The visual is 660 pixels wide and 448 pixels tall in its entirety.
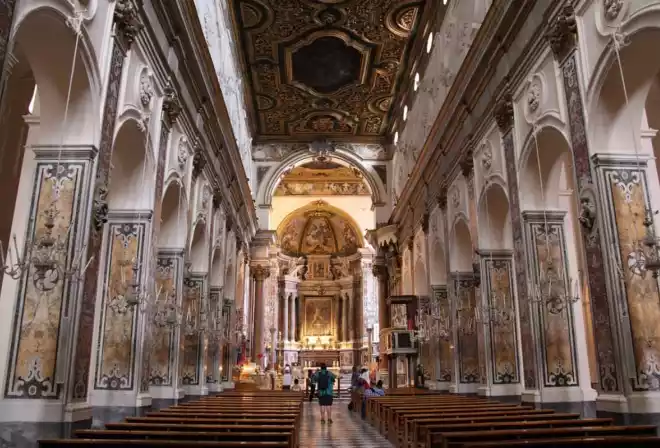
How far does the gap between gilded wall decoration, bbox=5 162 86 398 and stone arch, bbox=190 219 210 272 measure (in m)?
7.29

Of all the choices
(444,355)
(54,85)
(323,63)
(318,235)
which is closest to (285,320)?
(318,235)

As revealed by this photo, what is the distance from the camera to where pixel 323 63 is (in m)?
17.8

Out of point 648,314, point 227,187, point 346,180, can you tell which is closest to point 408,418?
point 648,314

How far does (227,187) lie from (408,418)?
1037cm

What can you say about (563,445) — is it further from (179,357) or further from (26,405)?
(179,357)

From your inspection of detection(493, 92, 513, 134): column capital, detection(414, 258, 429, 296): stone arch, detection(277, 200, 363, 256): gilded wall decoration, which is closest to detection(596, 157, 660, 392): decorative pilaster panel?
detection(493, 92, 513, 134): column capital

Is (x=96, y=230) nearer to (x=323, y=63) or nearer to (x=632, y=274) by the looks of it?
(x=632, y=274)

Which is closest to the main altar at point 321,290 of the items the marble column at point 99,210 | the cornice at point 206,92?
the cornice at point 206,92

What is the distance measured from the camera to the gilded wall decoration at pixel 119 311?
820 centimetres

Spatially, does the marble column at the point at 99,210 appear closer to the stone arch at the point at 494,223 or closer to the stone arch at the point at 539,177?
the stone arch at the point at 539,177

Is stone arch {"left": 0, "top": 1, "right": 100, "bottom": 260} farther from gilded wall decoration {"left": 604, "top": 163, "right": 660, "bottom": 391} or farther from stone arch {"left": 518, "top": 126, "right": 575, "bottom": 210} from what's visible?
stone arch {"left": 518, "top": 126, "right": 575, "bottom": 210}

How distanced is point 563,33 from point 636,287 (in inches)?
134

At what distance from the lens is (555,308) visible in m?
8.75

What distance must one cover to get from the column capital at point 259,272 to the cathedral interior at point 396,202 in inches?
156
